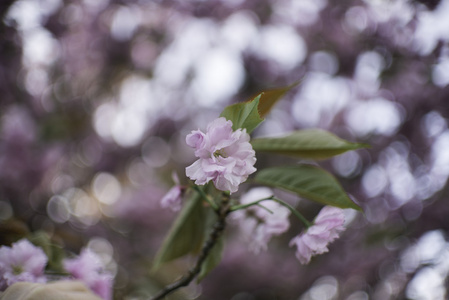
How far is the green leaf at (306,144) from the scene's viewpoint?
60 cm

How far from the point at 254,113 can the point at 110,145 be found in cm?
230

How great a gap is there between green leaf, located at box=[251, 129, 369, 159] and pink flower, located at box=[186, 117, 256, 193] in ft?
0.58

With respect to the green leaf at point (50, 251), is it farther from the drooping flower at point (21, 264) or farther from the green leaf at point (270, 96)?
the green leaf at point (270, 96)

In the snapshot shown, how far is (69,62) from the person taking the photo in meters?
2.27

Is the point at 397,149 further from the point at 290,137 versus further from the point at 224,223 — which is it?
the point at 224,223

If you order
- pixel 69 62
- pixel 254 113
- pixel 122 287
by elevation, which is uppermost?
pixel 254 113

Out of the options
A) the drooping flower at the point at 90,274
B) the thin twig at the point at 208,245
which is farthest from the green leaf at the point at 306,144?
the drooping flower at the point at 90,274

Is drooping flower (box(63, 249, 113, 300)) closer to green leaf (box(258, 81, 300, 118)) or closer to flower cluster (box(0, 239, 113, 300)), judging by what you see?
flower cluster (box(0, 239, 113, 300))

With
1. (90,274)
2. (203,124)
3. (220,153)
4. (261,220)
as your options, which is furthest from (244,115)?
(203,124)

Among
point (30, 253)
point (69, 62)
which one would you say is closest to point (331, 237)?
point (30, 253)

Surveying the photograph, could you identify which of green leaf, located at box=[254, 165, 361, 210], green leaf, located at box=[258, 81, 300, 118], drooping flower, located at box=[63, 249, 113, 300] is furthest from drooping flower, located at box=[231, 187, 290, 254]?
drooping flower, located at box=[63, 249, 113, 300]

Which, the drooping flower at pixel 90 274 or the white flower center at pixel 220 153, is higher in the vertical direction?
the white flower center at pixel 220 153

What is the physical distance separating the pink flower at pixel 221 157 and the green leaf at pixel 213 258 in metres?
0.19

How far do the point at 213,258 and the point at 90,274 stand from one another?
0.70 ft
